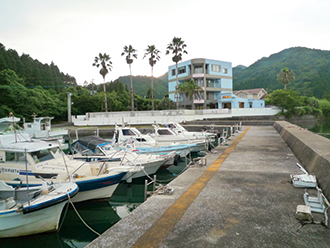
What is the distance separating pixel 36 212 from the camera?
6.63 m

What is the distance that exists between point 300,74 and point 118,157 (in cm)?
13356

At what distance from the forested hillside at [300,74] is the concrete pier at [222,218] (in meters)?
103

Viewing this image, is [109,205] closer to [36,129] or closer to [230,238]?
[230,238]

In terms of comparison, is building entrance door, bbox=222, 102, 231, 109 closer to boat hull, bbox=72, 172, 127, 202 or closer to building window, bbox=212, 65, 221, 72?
building window, bbox=212, 65, 221, 72

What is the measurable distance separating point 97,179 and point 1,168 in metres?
4.05

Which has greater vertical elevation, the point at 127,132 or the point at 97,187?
the point at 127,132

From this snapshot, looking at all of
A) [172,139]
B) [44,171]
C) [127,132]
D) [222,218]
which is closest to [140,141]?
[127,132]

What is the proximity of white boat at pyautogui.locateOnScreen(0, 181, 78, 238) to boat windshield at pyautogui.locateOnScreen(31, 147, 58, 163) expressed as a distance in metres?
2.12

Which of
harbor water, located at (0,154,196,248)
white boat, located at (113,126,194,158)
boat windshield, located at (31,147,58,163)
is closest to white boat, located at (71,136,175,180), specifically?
harbor water, located at (0,154,196,248)

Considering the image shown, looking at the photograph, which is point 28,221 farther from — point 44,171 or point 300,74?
point 300,74

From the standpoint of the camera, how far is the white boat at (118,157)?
12.2m

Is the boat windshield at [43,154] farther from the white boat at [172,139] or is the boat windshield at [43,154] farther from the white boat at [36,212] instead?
the white boat at [172,139]

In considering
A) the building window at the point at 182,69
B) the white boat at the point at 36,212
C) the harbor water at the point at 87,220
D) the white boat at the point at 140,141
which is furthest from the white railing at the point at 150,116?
the white boat at the point at 36,212

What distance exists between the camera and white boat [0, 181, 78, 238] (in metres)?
6.41
